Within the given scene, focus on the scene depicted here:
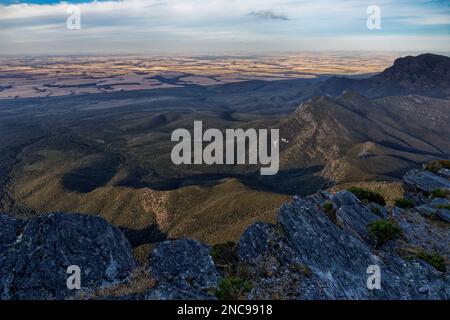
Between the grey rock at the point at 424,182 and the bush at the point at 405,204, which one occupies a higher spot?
the grey rock at the point at 424,182

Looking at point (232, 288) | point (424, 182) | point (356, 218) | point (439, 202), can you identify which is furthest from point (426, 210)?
point (232, 288)

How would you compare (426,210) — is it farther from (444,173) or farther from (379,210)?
(444,173)

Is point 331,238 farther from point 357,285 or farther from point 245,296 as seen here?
point 245,296

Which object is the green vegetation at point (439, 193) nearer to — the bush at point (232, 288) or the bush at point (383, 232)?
the bush at point (383, 232)

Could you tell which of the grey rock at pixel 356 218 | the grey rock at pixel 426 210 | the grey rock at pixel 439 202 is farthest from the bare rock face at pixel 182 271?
the grey rock at pixel 439 202

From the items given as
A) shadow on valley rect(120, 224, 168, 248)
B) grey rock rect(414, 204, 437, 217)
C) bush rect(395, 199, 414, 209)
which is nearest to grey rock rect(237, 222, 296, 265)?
grey rock rect(414, 204, 437, 217)

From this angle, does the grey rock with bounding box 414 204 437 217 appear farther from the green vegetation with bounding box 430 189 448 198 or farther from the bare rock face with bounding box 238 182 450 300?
the bare rock face with bounding box 238 182 450 300
